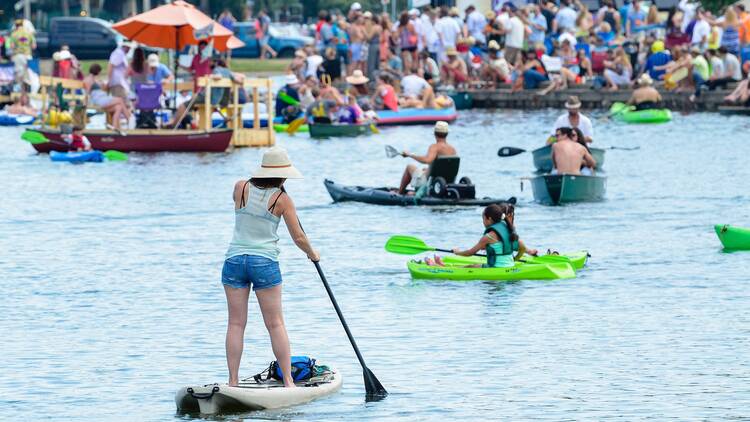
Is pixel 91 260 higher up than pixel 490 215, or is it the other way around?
pixel 490 215

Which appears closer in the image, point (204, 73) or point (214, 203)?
point (214, 203)

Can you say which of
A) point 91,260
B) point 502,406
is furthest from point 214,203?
point 502,406

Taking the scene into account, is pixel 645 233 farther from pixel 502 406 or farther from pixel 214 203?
pixel 502 406

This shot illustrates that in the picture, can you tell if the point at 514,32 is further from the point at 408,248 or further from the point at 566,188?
the point at 408,248

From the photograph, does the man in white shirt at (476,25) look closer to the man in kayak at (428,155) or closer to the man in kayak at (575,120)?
the man in kayak at (575,120)

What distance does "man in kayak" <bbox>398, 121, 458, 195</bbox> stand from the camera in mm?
24047

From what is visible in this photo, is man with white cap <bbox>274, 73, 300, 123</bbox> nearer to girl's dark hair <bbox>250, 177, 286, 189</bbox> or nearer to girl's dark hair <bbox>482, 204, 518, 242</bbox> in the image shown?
girl's dark hair <bbox>482, 204, 518, 242</bbox>

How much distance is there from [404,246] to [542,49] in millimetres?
27803

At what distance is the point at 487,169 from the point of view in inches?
1238

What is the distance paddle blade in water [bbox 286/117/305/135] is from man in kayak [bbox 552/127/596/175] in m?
14.0

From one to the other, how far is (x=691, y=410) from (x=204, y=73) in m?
23.2

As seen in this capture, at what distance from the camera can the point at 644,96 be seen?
41.2 m

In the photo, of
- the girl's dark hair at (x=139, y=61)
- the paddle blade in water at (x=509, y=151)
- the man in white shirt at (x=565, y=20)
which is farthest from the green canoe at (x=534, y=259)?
the man in white shirt at (x=565, y=20)

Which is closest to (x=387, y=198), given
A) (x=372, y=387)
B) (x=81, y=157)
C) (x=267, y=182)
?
→ (x=81, y=157)
